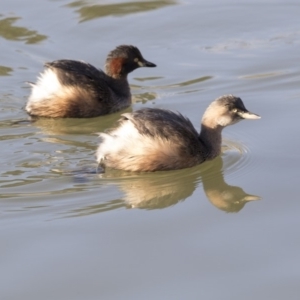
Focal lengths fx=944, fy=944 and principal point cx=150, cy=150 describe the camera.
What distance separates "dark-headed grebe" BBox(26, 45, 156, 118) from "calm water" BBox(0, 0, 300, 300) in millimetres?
121

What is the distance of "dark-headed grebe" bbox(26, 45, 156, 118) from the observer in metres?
7.75

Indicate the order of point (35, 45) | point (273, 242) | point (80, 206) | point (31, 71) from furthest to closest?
1. point (35, 45)
2. point (31, 71)
3. point (80, 206)
4. point (273, 242)

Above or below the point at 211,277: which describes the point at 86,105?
above

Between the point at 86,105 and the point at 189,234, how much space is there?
116 inches

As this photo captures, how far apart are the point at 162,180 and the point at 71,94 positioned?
76.8 inches

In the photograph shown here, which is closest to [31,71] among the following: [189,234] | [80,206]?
[80,206]

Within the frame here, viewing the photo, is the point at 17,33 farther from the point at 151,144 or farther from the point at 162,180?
the point at 162,180

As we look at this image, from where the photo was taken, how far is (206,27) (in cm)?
987

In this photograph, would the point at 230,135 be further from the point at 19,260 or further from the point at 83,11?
the point at 83,11

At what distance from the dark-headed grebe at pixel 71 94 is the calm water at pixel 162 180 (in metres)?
0.12

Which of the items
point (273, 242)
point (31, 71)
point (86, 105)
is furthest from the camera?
point (31, 71)

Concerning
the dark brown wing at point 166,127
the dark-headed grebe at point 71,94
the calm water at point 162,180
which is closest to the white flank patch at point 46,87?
the dark-headed grebe at point 71,94

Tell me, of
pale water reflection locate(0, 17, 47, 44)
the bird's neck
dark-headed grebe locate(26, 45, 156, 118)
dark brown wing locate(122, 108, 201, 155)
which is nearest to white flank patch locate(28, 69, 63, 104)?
dark-headed grebe locate(26, 45, 156, 118)

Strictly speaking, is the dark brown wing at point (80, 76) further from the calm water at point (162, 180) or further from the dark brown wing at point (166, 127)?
the dark brown wing at point (166, 127)
